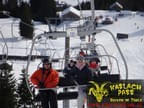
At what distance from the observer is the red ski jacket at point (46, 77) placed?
12.5 metres

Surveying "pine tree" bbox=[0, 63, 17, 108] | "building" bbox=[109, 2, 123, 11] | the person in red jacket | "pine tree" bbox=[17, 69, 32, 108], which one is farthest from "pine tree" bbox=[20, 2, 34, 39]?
the person in red jacket

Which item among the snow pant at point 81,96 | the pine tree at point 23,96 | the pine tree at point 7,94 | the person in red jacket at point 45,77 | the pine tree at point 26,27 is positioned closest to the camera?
the snow pant at point 81,96

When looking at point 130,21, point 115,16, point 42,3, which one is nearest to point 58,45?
point 42,3

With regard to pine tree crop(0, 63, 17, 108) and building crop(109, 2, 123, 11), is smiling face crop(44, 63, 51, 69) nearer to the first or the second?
pine tree crop(0, 63, 17, 108)

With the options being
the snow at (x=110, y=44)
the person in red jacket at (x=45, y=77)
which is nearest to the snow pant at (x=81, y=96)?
the person in red jacket at (x=45, y=77)

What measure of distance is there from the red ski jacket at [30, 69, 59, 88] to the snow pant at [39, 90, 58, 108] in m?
0.28

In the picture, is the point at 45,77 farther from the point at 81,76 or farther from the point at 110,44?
the point at 110,44

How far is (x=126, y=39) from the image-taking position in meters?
57.1

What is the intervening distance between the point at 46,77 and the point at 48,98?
2.00 ft

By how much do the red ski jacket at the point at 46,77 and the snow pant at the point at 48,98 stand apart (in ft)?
0.91

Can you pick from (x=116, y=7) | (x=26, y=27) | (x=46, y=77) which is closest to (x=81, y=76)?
(x=46, y=77)

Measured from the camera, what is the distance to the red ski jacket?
12.5 metres

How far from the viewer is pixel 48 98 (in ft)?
41.7

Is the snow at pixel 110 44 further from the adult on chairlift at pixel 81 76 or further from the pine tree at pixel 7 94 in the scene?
the adult on chairlift at pixel 81 76
